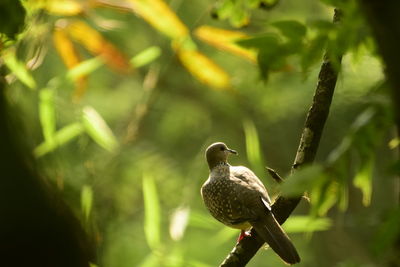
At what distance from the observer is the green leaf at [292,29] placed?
1.11 metres

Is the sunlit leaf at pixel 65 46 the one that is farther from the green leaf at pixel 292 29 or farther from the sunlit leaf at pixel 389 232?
the sunlit leaf at pixel 389 232

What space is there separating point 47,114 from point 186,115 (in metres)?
2.17

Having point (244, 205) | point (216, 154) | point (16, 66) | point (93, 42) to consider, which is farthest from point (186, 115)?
point (16, 66)

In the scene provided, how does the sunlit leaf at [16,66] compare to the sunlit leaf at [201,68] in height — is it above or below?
above

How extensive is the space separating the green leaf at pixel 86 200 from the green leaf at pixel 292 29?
1147mm

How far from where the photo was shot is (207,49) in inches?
171

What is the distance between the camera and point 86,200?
7.50 ft

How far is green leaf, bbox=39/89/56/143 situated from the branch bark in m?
0.86

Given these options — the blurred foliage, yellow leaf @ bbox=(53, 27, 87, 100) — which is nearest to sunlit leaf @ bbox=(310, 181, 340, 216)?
the blurred foliage

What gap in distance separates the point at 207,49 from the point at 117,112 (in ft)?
2.49

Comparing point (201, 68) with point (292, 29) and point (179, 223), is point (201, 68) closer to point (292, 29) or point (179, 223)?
point (179, 223)

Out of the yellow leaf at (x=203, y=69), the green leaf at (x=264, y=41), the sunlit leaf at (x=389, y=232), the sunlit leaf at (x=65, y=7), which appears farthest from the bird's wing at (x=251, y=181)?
the sunlit leaf at (x=389, y=232)

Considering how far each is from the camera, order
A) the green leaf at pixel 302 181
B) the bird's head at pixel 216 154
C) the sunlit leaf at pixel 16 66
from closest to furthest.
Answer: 1. the green leaf at pixel 302 181
2. the sunlit leaf at pixel 16 66
3. the bird's head at pixel 216 154

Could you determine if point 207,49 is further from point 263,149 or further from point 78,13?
point 78,13
